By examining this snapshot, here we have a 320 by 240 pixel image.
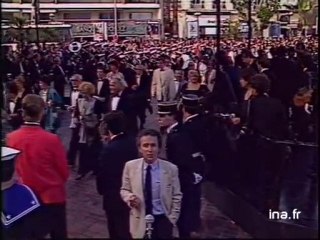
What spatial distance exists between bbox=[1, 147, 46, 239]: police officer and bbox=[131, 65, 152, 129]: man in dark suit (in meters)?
6.86

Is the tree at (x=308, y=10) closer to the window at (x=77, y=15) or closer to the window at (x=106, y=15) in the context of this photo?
the window at (x=106, y=15)

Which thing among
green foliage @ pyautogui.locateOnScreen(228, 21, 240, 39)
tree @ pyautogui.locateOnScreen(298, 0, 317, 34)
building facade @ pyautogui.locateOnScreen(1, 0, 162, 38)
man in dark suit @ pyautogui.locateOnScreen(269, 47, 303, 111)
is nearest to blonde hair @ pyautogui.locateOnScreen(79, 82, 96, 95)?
man in dark suit @ pyautogui.locateOnScreen(269, 47, 303, 111)

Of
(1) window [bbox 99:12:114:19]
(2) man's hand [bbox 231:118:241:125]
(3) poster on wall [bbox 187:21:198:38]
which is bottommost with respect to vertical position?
(3) poster on wall [bbox 187:21:198:38]

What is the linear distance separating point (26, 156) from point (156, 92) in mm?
8561

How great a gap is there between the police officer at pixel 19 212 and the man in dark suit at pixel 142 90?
6860 mm

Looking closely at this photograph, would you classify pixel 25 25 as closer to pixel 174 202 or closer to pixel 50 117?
pixel 50 117

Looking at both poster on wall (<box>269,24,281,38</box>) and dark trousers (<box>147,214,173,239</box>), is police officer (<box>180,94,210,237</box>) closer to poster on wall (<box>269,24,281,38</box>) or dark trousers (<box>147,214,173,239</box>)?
dark trousers (<box>147,214,173,239</box>)

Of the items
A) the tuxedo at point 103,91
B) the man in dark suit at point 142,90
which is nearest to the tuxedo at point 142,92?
the man in dark suit at point 142,90

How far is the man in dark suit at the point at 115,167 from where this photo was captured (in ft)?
15.2

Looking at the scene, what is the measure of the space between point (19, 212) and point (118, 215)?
1.21 meters

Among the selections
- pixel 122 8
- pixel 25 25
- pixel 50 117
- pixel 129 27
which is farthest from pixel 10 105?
pixel 122 8

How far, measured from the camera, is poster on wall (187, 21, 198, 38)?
46.1 meters

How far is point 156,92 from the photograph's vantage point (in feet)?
42.0

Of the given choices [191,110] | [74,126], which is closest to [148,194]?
[191,110]
